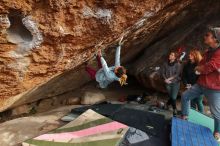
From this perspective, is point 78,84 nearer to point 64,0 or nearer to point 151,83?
point 151,83

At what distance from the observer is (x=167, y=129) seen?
20.1 ft

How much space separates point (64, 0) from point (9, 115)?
13.4 feet

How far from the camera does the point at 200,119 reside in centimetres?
675

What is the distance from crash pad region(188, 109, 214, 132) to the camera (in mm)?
6632

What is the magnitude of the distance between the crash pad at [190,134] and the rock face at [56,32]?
Result: 2111 millimetres

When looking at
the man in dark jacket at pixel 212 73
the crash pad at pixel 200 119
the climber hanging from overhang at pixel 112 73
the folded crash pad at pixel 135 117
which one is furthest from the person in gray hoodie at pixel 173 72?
the climber hanging from overhang at pixel 112 73

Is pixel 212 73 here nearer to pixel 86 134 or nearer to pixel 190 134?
pixel 190 134

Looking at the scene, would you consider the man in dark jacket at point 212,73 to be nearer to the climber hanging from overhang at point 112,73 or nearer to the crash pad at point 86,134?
the climber hanging from overhang at point 112,73

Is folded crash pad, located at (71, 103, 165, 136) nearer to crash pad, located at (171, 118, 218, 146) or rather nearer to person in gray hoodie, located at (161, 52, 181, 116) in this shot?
crash pad, located at (171, 118, 218, 146)

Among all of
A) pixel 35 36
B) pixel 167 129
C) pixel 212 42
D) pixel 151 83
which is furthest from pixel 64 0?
pixel 151 83

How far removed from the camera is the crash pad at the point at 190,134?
5.39 metres

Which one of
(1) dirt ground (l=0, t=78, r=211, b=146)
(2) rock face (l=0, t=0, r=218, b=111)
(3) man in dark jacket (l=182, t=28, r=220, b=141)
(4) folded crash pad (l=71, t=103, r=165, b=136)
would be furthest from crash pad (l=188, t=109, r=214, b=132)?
(2) rock face (l=0, t=0, r=218, b=111)

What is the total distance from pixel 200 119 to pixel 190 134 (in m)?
1.12

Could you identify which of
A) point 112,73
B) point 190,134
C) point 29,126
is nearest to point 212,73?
point 190,134
